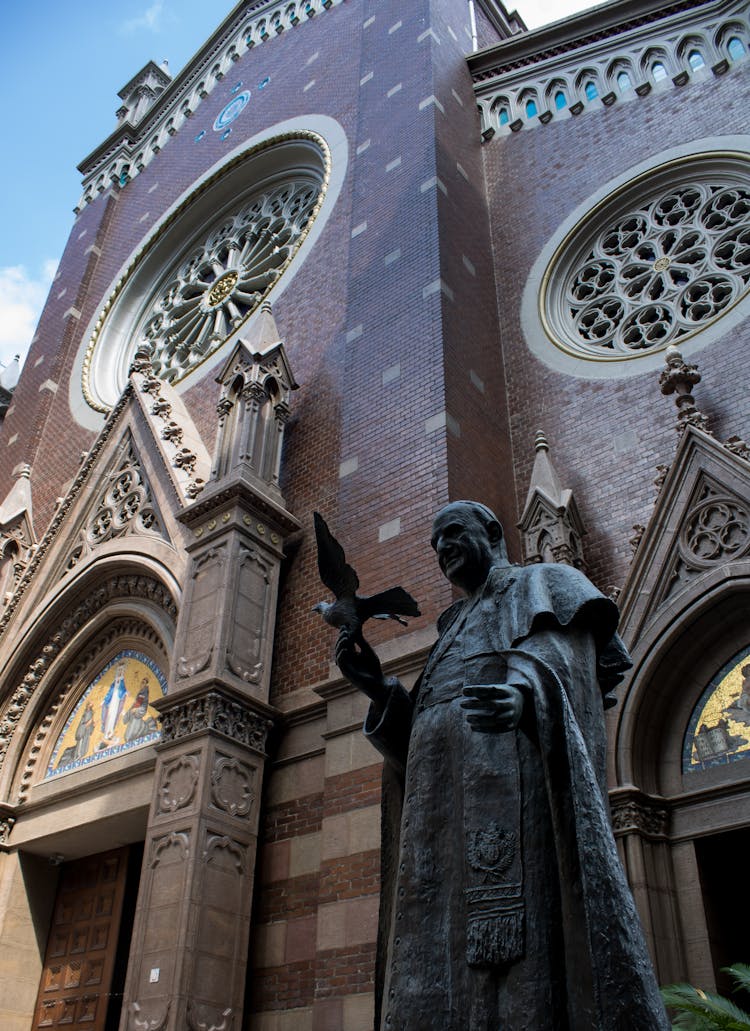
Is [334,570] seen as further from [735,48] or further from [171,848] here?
[735,48]

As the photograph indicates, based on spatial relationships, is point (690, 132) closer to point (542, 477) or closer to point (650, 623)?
point (542, 477)

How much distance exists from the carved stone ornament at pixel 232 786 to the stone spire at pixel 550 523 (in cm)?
316

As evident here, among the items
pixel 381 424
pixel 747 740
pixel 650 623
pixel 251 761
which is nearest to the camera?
pixel 747 740

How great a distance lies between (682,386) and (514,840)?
683 cm

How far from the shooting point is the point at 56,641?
40.3 ft

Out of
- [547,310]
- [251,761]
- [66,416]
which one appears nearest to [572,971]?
[251,761]

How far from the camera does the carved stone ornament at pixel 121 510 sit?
11.6 metres

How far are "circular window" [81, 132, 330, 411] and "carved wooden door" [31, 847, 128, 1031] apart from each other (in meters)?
7.16

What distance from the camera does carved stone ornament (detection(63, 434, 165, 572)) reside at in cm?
1164

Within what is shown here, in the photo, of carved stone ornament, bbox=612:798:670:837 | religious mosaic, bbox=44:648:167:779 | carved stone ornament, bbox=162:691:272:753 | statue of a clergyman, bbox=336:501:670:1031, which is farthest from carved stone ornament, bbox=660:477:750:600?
religious mosaic, bbox=44:648:167:779

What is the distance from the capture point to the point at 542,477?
941 centimetres

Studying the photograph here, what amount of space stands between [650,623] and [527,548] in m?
1.41

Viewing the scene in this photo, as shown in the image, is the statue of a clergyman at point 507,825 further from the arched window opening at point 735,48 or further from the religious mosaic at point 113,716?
the arched window opening at point 735,48

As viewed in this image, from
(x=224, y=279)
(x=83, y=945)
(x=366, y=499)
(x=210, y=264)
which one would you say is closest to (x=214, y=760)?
(x=366, y=499)
